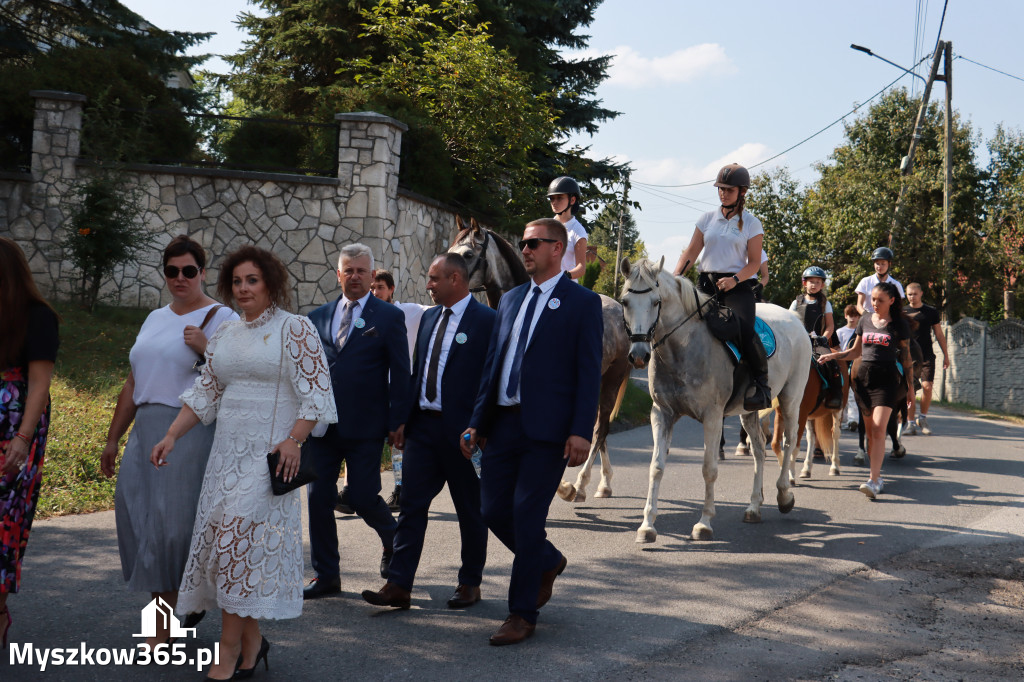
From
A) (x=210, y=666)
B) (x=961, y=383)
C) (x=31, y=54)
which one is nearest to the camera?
(x=210, y=666)

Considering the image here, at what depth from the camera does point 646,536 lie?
702 cm

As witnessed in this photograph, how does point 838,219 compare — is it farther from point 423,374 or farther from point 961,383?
point 423,374

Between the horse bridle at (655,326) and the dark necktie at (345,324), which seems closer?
the dark necktie at (345,324)

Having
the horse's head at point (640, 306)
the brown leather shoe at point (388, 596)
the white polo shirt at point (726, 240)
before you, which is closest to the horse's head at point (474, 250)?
the horse's head at point (640, 306)

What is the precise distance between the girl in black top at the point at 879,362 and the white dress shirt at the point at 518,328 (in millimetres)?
5458

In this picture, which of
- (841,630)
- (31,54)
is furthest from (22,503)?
(31,54)

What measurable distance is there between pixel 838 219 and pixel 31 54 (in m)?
23.6

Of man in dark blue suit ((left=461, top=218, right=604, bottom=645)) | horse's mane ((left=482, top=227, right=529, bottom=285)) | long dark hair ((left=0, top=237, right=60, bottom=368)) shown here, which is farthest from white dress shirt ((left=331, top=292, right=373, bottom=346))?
horse's mane ((left=482, top=227, right=529, bottom=285))

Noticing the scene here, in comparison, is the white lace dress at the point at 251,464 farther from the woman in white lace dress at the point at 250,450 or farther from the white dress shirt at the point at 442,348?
the white dress shirt at the point at 442,348

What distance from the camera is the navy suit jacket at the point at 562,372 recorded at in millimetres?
4805

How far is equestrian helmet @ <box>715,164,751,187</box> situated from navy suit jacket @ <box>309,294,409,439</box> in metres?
3.34

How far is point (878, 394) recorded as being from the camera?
9500 millimetres

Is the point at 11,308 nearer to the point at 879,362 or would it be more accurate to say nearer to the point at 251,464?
the point at 251,464

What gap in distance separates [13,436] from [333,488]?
1.80m
